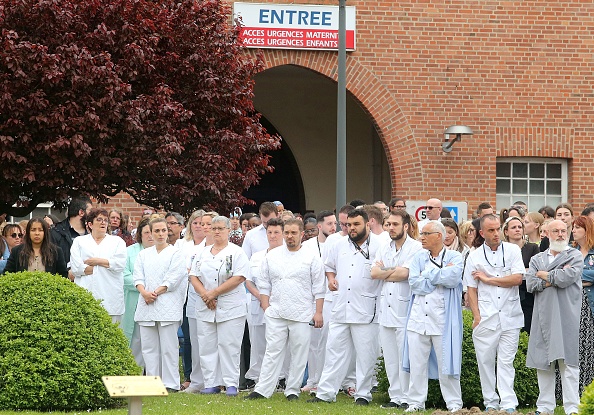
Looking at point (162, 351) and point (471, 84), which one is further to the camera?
point (471, 84)

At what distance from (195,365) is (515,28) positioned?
34.8 ft

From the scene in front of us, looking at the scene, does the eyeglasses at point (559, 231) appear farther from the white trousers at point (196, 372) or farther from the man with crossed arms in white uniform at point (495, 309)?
the white trousers at point (196, 372)

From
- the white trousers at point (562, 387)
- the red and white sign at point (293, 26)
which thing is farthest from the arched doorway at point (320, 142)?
the white trousers at point (562, 387)

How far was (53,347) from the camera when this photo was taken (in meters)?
10.8

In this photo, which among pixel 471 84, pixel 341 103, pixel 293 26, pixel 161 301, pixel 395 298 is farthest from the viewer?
pixel 471 84

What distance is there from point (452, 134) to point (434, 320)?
946cm

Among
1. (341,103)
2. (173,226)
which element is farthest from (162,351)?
(341,103)

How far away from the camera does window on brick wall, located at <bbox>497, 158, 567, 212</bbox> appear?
21594 millimetres

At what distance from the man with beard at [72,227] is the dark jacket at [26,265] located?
748mm

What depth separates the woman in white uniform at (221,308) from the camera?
12805 mm

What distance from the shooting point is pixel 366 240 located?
41.3ft

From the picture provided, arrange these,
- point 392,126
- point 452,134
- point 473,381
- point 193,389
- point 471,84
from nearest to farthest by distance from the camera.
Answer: point 473,381 → point 193,389 → point 452,134 → point 392,126 → point 471,84

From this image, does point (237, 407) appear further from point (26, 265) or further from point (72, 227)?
point (72, 227)

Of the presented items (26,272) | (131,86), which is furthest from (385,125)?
(26,272)
